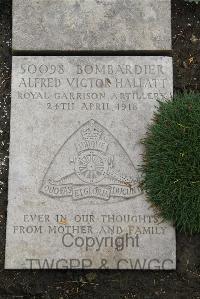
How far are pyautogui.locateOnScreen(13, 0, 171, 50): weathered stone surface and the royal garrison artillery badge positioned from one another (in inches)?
30.8

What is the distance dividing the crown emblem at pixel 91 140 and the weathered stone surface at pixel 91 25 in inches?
28.2

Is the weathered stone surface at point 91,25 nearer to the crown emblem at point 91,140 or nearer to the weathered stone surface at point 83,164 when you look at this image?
the weathered stone surface at point 83,164

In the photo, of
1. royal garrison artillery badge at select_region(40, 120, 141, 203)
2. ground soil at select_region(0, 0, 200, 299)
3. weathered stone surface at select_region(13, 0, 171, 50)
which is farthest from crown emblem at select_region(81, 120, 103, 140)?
ground soil at select_region(0, 0, 200, 299)

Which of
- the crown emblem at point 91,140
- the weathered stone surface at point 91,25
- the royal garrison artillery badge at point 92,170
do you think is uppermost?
the weathered stone surface at point 91,25

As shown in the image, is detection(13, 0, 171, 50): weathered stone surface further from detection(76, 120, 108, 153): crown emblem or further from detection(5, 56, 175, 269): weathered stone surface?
detection(76, 120, 108, 153): crown emblem

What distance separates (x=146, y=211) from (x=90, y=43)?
1.50m

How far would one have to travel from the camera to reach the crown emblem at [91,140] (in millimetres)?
4211

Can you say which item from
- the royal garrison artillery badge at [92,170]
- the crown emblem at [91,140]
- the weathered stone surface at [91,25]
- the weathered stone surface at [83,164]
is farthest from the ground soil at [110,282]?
the weathered stone surface at [91,25]

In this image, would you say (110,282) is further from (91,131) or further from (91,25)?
(91,25)

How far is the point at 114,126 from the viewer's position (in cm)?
425

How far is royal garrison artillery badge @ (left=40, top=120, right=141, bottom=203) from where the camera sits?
13.6 ft

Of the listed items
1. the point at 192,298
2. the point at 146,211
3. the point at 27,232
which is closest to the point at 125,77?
the point at 146,211

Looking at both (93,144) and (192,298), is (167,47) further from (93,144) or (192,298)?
(192,298)

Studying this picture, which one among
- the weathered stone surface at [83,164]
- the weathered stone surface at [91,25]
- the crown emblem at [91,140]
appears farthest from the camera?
the weathered stone surface at [91,25]
